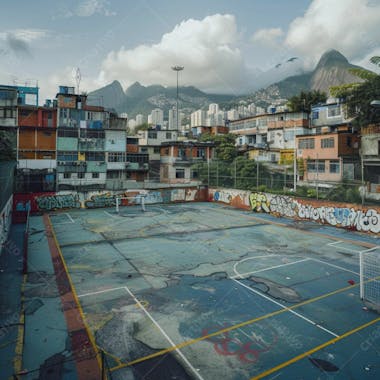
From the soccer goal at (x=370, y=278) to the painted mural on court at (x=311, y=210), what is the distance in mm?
6500

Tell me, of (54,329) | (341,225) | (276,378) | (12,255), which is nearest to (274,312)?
(276,378)

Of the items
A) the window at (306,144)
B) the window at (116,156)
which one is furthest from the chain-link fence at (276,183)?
the window at (116,156)

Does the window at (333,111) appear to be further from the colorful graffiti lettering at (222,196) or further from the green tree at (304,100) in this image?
the colorful graffiti lettering at (222,196)

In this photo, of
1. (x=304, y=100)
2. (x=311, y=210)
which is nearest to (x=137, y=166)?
(x=311, y=210)

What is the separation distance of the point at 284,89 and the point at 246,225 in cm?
16046

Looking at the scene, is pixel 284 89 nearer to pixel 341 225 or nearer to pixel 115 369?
pixel 341 225

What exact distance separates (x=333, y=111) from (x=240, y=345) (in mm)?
48252

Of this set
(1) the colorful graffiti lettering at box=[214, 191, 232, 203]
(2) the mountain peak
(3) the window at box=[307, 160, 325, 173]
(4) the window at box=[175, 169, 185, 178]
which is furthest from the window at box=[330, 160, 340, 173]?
(2) the mountain peak

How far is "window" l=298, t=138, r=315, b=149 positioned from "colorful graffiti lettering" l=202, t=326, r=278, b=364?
36730 millimetres

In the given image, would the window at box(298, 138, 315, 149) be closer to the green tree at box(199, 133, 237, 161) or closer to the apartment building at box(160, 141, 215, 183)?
the green tree at box(199, 133, 237, 161)

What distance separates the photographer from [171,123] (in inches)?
4941

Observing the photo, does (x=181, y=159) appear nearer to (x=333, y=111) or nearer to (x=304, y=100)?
(x=333, y=111)

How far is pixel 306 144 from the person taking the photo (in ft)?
138

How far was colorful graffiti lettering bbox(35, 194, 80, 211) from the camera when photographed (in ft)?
95.6
